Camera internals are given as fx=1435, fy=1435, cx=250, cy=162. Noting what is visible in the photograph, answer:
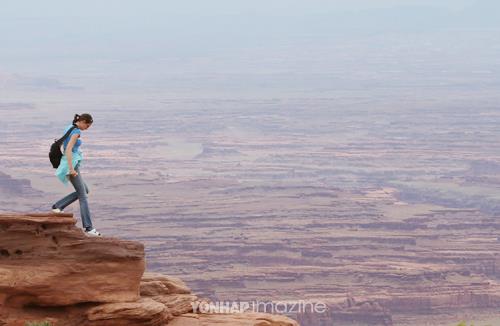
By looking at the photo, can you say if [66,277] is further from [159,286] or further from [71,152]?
[71,152]

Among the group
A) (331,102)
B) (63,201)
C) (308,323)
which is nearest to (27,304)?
(63,201)

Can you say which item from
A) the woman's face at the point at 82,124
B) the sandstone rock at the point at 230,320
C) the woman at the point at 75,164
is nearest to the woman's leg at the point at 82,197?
the woman at the point at 75,164

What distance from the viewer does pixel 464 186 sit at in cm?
11606

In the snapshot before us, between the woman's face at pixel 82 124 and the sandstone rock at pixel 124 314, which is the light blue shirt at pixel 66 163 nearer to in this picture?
the woman's face at pixel 82 124

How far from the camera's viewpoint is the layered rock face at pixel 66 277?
1482cm

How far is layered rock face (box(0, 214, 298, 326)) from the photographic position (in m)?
14.8

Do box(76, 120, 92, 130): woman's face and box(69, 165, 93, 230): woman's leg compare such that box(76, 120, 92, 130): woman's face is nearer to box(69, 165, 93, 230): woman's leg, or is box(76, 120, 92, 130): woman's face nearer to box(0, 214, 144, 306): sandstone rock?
box(69, 165, 93, 230): woman's leg

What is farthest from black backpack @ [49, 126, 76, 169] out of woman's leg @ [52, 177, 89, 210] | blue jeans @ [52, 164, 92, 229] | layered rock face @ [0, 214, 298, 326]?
layered rock face @ [0, 214, 298, 326]

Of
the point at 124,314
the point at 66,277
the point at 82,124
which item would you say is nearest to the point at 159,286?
the point at 124,314

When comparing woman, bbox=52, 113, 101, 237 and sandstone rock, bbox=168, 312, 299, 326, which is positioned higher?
woman, bbox=52, 113, 101, 237

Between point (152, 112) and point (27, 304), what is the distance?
16425 centimetres

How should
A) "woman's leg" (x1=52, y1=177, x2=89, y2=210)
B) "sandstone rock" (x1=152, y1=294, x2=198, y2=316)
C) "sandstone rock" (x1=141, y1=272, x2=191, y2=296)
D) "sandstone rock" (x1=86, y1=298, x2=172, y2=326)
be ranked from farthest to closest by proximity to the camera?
"woman's leg" (x1=52, y1=177, x2=89, y2=210)
"sandstone rock" (x1=141, y1=272, x2=191, y2=296)
"sandstone rock" (x1=152, y1=294, x2=198, y2=316)
"sandstone rock" (x1=86, y1=298, x2=172, y2=326)

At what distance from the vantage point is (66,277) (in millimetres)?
14914

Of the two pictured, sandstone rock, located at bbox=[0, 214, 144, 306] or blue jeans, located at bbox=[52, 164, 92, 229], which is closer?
sandstone rock, located at bbox=[0, 214, 144, 306]
